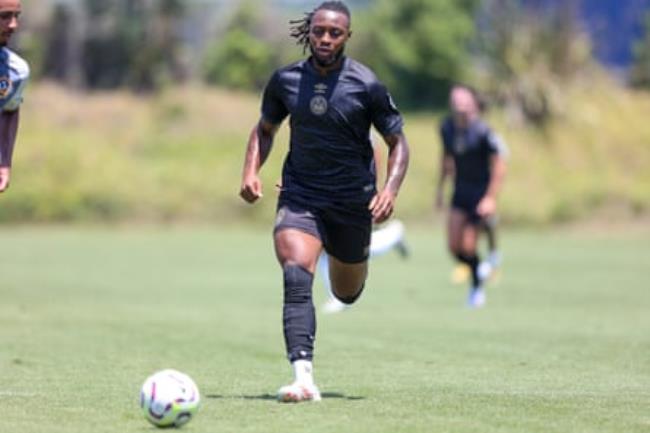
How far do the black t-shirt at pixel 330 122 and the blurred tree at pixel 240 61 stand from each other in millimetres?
41127

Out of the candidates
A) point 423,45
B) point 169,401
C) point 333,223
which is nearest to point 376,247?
point 333,223

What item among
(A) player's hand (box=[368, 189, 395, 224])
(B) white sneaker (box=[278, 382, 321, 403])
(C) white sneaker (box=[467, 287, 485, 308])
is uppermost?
(A) player's hand (box=[368, 189, 395, 224])

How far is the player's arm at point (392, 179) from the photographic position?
1014 centimetres

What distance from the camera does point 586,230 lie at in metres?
41.5

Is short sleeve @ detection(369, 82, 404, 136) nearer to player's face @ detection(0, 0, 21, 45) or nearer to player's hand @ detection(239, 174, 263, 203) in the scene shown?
player's hand @ detection(239, 174, 263, 203)

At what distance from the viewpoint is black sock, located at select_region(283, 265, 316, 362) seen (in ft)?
32.3

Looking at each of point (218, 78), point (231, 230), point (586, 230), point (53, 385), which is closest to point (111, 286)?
point (53, 385)

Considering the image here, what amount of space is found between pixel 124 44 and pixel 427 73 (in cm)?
1031

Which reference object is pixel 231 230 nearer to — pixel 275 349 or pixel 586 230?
pixel 586 230

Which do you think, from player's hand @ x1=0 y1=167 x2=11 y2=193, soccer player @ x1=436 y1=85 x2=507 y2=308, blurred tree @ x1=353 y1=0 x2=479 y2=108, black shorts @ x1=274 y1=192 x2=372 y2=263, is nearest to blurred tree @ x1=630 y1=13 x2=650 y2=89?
blurred tree @ x1=353 y1=0 x2=479 y2=108

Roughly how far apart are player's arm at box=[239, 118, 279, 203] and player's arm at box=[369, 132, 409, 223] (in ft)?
Answer: 2.66

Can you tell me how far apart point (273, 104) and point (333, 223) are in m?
0.93

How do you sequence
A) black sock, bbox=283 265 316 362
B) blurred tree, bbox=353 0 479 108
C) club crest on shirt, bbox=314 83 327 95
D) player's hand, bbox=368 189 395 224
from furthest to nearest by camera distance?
1. blurred tree, bbox=353 0 479 108
2. club crest on shirt, bbox=314 83 327 95
3. player's hand, bbox=368 189 395 224
4. black sock, bbox=283 265 316 362

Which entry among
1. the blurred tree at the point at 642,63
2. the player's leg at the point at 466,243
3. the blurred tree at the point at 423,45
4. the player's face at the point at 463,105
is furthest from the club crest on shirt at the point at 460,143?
the blurred tree at the point at 642,63
